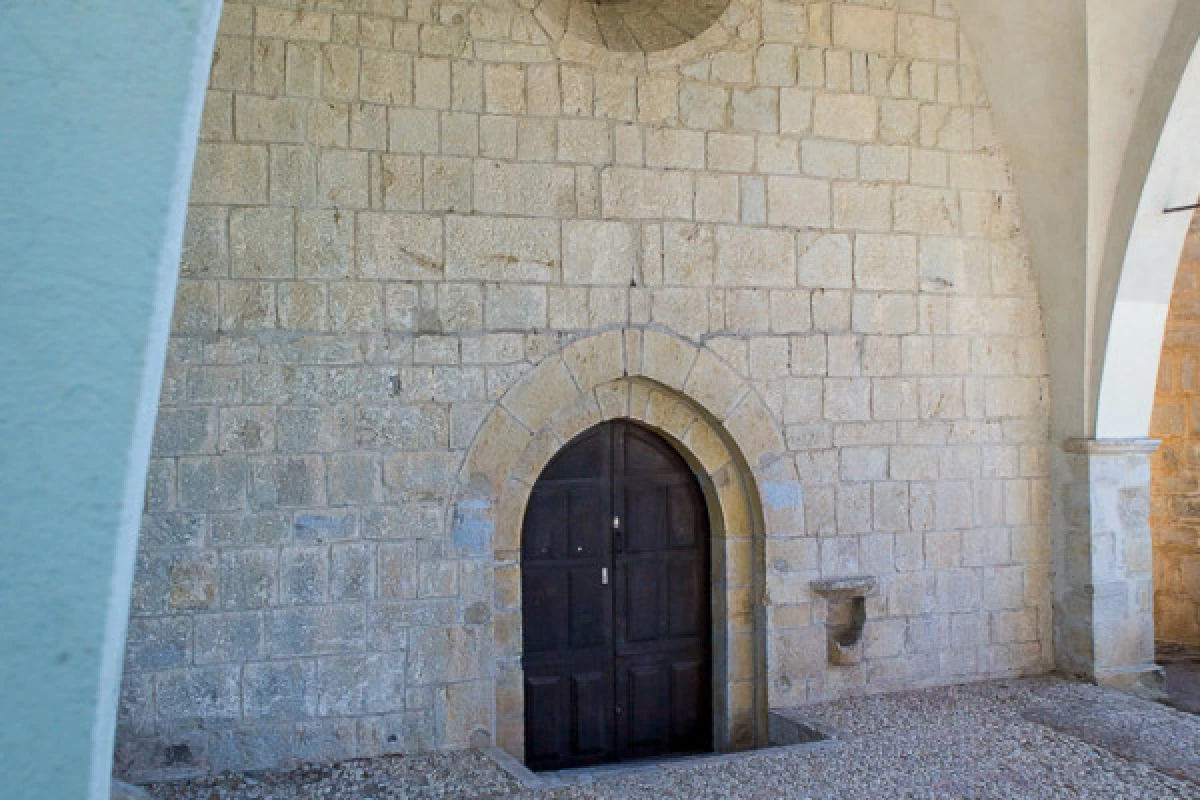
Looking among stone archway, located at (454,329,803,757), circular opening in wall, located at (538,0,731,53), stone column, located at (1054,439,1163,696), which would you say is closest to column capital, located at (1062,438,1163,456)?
stone column, located at (1054,439,1163,696)

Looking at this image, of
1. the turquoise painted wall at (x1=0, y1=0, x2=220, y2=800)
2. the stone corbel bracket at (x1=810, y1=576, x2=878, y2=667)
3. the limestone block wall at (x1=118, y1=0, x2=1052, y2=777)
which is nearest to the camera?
the turquoise painted wall at (x1=0, y1=0, x2=220, y2=800)

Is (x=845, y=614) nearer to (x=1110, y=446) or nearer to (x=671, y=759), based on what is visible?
(x=671, y=759)

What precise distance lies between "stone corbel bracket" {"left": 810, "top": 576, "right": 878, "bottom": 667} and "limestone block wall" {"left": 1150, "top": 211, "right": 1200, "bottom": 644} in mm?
2944

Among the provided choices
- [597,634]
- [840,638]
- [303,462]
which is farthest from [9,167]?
[840,638]

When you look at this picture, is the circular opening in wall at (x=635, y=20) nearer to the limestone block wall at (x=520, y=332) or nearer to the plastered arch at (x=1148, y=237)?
the limestone block wall at (x=520, y=332)

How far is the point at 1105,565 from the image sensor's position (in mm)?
6059

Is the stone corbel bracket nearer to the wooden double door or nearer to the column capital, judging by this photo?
the wooden double door

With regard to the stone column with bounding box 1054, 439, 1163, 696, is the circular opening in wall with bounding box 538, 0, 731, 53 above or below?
above

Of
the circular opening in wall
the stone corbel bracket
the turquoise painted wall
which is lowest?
the stone corbel bracket

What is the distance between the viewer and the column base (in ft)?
19.6

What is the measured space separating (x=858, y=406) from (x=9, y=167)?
5.20 metres

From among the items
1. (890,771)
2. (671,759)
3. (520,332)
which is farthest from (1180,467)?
(520,332)

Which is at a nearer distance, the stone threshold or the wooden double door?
the stone threshold

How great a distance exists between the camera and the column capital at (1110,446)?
601cm
